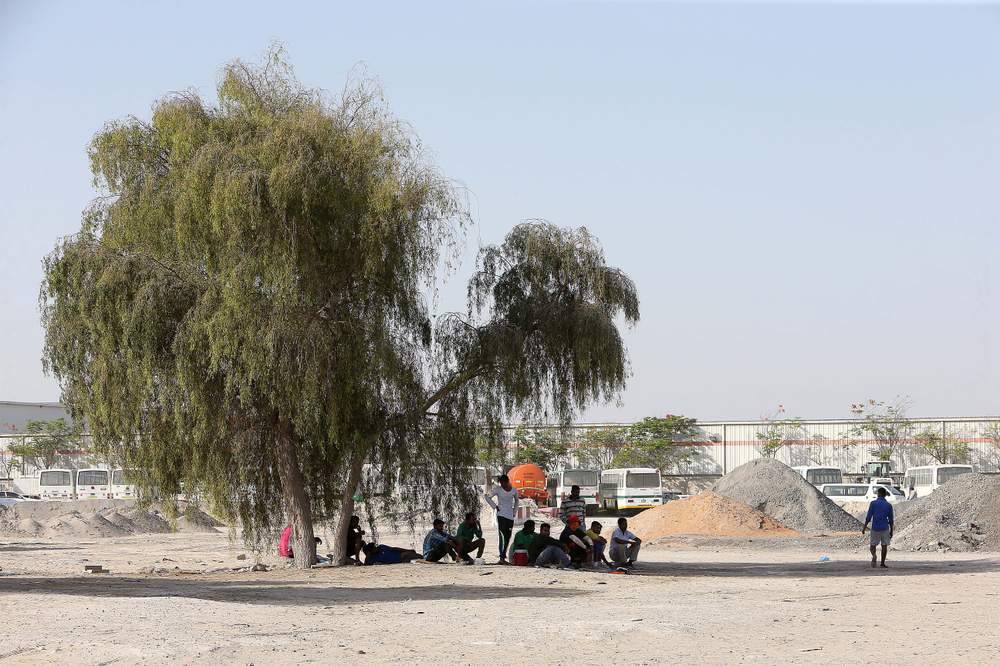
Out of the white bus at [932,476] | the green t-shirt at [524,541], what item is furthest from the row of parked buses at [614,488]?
the green t-shirt at [524,541]

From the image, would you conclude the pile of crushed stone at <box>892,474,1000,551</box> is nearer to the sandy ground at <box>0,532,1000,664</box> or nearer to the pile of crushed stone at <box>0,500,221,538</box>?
the sandy ground at <box>0,532,1000,664</box>

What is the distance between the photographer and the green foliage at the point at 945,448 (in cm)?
6894

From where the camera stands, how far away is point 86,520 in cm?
4756

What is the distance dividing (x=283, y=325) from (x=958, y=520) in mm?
19637

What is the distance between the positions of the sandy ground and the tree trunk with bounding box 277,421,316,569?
22.6 inches

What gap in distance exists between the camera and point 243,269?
20.7 meters

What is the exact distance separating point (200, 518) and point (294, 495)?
94.2 feet

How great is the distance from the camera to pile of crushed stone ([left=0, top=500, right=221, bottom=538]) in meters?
46.8

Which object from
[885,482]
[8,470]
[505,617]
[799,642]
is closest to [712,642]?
[799,642]

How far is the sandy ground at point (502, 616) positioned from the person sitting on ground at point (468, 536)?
560mm

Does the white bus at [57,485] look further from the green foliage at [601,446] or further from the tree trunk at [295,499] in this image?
the tree trunk at [295,499]

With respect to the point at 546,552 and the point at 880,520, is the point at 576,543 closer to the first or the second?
the point at 546,552

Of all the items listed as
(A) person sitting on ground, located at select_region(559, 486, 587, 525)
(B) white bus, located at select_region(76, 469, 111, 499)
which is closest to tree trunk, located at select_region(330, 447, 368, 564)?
(A) person sitting on ground, located at select_region(559, 486, 587, 525)

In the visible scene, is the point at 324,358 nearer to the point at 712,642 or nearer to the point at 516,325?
the point at 516,325
